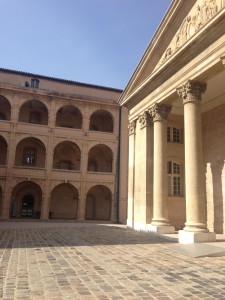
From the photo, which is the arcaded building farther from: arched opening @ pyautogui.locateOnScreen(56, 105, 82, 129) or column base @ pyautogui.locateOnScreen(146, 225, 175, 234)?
column base @ pyautogui.locateOnScreen(146, 225, 175, 234)

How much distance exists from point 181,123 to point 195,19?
8257 millimetres

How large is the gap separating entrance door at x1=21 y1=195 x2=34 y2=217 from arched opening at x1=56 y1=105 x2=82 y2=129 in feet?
28.9

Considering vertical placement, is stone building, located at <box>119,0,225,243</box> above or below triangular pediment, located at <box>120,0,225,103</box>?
below

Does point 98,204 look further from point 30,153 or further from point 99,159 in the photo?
point 30,153

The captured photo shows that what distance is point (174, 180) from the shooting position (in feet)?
64.8

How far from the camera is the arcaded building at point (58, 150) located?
29.3 metres

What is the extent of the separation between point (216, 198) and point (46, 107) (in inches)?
801

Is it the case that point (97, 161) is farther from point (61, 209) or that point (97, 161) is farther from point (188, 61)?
point (188, 61)

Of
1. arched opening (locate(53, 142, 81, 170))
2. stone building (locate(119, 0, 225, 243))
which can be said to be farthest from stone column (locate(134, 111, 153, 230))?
arched opening (locate(53, 142, 81, 170))

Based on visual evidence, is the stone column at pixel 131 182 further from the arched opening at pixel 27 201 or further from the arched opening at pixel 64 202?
the arched opening at pixel 27 201

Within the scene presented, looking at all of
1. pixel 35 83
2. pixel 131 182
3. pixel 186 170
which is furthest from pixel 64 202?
pixel 186 170

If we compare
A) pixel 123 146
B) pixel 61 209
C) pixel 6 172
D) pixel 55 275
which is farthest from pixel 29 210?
pixel 55 275

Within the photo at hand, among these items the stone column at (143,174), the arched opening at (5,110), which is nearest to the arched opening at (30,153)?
the arched opening at (5,110)

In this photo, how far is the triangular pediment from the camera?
13.1 metres
